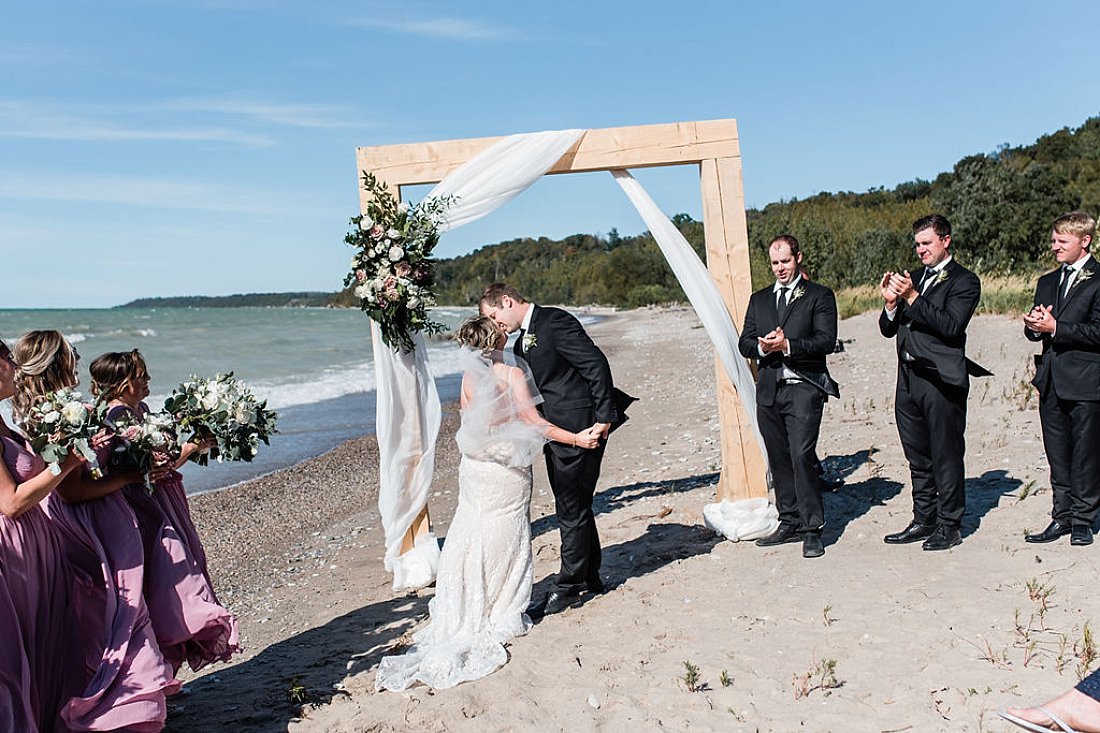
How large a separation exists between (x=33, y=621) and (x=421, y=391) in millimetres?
3722

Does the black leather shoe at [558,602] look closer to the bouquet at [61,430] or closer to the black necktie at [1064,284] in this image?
the bouquet at [61,430]

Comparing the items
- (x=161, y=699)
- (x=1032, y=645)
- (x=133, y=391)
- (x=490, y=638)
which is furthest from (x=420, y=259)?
(x=1032, y=645)

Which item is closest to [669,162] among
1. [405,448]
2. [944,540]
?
[405,448]

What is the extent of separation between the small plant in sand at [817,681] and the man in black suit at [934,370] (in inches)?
87.0

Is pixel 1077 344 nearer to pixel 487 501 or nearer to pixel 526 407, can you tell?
pixel 526 407

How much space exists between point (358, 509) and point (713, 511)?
17.6 feet

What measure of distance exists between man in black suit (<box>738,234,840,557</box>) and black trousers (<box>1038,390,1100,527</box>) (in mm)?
1542

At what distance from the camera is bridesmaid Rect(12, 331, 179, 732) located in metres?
4.19

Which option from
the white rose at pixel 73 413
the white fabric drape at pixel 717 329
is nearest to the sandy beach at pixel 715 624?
the white fabric drape at pixel 717 329

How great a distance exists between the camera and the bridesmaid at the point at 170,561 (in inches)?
184

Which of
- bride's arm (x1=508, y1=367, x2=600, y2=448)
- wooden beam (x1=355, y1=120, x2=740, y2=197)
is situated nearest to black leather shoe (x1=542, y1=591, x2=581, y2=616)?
bride's arm (x1=508, y1=367, x2=600, y2=448)

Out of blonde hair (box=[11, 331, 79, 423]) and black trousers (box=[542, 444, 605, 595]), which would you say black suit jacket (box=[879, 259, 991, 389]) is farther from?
blonde hair (box=[11, 331, 79, 423])

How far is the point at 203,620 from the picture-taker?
4.68m

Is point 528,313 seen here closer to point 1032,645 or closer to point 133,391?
point 133,391
